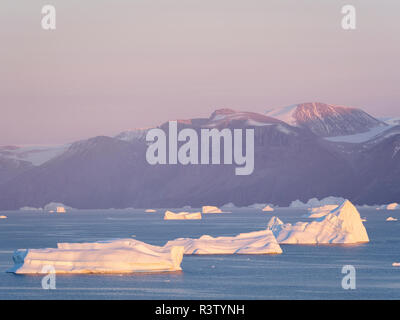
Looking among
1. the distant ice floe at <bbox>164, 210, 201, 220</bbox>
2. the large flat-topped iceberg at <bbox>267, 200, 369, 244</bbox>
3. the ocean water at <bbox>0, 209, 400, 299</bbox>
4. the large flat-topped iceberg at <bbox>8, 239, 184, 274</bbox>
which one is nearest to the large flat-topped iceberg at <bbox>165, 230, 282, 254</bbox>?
the ocean water at <bbox>0, 209, 400, 299</bbox>

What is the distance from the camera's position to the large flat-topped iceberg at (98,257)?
5197cm

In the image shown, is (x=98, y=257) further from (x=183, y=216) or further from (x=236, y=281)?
(x=183, y=216)

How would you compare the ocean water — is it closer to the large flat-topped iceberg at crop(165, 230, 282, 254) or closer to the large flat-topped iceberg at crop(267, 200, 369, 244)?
the large flat-topped iceberg at crop(165, 230, 282, 254)

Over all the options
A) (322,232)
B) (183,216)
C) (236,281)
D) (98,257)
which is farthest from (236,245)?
(183,216)

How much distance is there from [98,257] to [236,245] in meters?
18.9

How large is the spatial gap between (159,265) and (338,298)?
39.8ft

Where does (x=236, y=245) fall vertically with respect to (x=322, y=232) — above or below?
above

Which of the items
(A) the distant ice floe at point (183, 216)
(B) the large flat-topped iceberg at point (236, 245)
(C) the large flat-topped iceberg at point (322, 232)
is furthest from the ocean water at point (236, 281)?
(A) the distant ice floe at point (183, 216)

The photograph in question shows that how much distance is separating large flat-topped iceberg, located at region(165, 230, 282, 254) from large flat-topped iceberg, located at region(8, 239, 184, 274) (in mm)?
14643

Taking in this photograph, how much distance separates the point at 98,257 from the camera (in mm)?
52188

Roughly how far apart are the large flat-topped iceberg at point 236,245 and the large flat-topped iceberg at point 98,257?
14.6 metres

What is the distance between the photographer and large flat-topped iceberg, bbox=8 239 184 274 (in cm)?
5197
